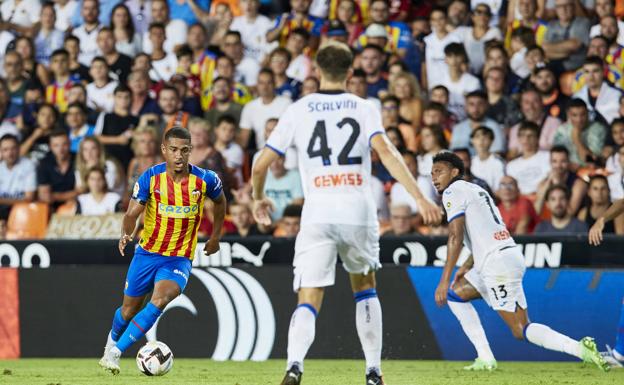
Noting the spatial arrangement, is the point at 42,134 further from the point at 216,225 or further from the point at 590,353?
the point at 590,353

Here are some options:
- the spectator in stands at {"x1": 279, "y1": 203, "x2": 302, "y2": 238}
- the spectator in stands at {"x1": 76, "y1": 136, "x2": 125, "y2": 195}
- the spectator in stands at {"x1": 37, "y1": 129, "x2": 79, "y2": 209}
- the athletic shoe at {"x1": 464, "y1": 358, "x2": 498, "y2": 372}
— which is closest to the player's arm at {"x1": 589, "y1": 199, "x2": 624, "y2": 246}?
the athletic shoe at {"x1": 464, "y1": 358, "x2": 498, "y2": 372}

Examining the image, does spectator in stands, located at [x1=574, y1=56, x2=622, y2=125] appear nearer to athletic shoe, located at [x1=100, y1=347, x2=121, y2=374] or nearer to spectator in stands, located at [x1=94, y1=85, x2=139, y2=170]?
spectator in stands, located at [x1=94, y1=85, x2=139, y2=170]

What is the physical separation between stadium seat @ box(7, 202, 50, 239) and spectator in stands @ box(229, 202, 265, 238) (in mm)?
2697

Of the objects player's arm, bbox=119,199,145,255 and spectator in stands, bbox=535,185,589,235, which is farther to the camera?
spectator in stands, bbox=535,185,589,235

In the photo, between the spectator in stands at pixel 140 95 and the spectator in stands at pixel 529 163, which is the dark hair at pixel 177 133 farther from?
the spectator in stands at pixel 140 95

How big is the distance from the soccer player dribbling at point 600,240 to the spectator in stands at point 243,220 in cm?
453

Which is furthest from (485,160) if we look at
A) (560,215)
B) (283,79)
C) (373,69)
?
(283,79)

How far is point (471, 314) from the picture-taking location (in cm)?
1048

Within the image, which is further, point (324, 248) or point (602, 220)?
point (602, 220)

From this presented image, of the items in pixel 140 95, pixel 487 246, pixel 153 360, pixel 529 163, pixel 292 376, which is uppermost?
pixel 140 95

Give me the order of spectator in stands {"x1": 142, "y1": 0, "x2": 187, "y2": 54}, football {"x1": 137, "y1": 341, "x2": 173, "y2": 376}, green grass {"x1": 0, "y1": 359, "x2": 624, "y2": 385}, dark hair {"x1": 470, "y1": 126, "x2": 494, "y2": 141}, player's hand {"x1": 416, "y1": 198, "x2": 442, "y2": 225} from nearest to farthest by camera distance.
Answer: player's hand {"x1": 416, "y1": 198, "x2": 442, "y2": 225} → football {"x1": 137, "y1": 341, "x2": 173, "y2": 376} → green grass {"x1": 0, "y1": 359, "x2": 624, "y2": 385} → dark hair {"x1": 470, "y1": 126, "x2": 494, "y2": 141} → spectator in stands {"x1": 142, "y1": 0, "x2": 187, "y2": 54}

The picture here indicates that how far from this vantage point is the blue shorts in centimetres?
941

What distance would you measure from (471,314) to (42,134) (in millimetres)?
7392

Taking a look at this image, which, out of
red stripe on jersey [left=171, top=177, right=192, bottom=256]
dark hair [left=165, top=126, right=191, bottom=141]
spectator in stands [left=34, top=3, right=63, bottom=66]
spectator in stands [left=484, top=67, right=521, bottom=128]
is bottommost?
red stripe on jersey [left=171, top=177, right=192, bottom=256]
